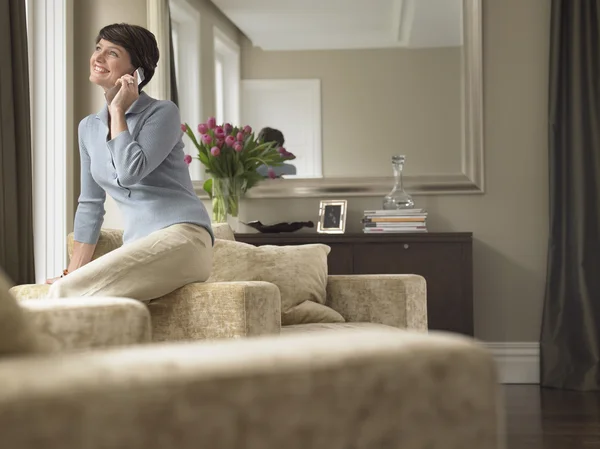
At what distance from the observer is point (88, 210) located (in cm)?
251

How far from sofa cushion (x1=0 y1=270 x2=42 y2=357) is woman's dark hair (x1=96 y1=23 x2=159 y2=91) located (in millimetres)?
1766

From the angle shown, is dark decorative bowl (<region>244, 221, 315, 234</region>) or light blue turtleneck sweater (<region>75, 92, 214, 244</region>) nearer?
light blue turtleneck sweater (<region>75, 92, 214, 244</region>)

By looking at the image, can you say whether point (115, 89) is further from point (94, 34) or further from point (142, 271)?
point (94, 34)

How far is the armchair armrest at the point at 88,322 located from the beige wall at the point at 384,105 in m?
3.42

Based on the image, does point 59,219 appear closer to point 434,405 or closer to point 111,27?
point 111,27

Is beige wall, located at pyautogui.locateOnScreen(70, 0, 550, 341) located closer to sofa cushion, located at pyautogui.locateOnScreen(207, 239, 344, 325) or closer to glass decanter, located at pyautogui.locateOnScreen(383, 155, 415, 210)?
glass decanter, located at pyautogui.locateOnScreen(383, 155, 415, 210)

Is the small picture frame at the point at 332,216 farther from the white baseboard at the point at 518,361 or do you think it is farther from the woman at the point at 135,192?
the woman at the point at 135,192

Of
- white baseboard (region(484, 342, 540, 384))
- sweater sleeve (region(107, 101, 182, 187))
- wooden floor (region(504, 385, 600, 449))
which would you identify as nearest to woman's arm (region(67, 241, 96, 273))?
sweater sleeve (region(107, 101, 182, 187))

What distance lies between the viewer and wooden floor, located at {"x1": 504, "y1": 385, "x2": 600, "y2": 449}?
116 inches

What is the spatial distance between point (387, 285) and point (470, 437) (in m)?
2.11

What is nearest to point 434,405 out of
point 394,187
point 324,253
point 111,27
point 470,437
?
point 470,437

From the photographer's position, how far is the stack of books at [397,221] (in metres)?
4.14

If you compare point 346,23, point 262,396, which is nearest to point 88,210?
point 262,396

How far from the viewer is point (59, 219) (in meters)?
4.40
